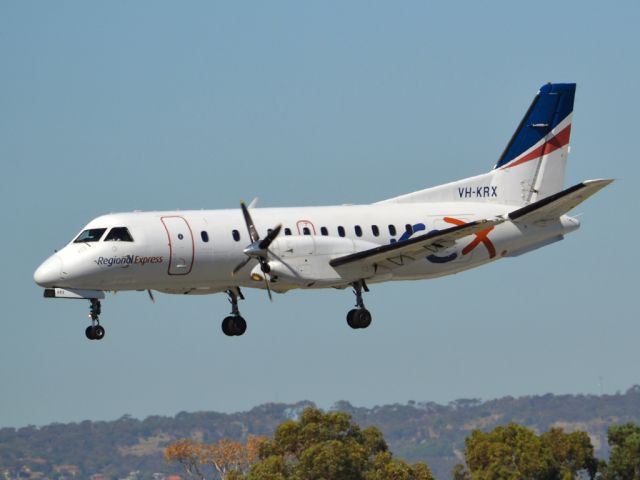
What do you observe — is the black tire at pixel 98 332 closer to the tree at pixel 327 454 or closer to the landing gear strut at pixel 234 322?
the landing gear strut at pixel 234 322

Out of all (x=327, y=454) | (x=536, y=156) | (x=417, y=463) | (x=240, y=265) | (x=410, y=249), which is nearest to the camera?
(x=240, y=265)

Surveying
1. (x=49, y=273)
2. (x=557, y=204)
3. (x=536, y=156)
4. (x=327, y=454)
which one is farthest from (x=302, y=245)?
(x=327, y=454)

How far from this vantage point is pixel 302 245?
40000mm

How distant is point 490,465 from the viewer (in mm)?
76375

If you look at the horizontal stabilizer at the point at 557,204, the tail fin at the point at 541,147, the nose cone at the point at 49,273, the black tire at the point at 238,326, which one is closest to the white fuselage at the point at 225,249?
the nose cone at the point at 49,273

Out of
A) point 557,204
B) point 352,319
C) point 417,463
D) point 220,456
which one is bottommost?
point 417,463

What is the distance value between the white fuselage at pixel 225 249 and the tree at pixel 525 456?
3428 cm

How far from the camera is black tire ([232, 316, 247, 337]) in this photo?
4253 cm

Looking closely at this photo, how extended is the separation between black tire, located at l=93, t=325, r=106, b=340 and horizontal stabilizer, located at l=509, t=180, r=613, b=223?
489 inches

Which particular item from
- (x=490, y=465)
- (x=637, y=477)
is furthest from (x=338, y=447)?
(x=637, y=477)

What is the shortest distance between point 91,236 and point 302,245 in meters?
5.66

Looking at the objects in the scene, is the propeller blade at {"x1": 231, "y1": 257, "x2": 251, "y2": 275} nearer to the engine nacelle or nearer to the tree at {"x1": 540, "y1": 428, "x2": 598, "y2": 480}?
the engine nacelle

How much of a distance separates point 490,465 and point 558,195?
37.4 meters

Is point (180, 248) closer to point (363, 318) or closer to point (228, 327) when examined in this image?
point (228, 327)
